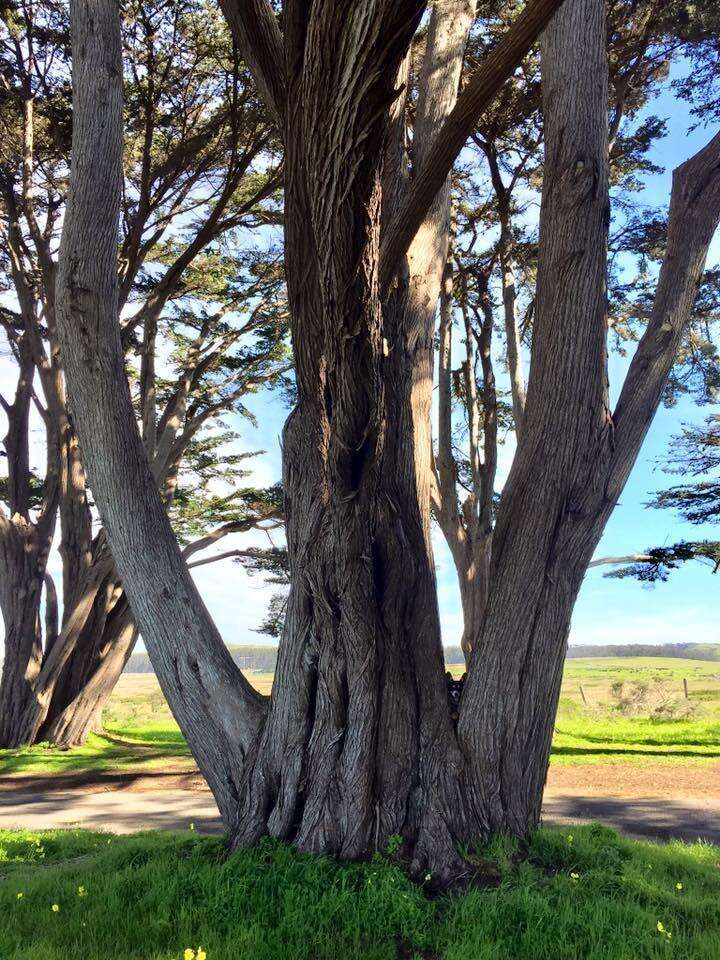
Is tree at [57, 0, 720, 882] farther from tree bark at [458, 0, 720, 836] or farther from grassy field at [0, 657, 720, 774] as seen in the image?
grassy field at [0, 657, 720, 774]

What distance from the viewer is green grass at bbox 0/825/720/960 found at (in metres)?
3.13

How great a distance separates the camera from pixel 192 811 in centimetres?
757

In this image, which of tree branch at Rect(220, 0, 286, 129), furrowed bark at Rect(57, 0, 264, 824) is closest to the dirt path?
furrowed bark at Rect(57, 0, 264, 824)

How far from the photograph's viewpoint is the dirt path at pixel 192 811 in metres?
6.66

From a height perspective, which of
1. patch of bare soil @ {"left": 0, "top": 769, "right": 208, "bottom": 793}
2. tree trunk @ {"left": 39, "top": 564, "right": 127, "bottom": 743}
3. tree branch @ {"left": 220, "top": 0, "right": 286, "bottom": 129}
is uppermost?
tree branch @ {"left": 220, "top": 0, "right": 286, "bottom": 129}

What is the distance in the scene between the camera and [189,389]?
500 inches

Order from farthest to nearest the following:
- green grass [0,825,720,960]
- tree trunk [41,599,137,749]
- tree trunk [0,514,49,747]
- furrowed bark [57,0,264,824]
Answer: tree trunk [41,599,137,749] < tree trunk [0,514,49,747] < furrowed bark [57,0,264,824] < green grass [0,825,720,960]

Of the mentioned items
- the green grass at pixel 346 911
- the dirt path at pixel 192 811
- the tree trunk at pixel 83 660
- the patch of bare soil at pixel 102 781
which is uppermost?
the tree trunk at pixel 83 660

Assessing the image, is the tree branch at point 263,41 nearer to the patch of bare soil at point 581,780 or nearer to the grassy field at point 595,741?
the grassy field at point 595,741

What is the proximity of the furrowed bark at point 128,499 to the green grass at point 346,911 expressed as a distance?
2.27 feet

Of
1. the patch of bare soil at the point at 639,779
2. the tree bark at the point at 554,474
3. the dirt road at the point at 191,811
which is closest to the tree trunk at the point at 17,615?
the dirt road at the point at 191,811

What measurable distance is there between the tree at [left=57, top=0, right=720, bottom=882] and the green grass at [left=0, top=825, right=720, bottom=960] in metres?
0.27

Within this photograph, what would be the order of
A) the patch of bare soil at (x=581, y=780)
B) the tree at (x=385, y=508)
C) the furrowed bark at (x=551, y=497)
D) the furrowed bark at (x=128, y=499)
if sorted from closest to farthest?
the tree at (x=385, y=508) → the furrowed bark at (x=551, y=497) → the furrowed bark at (x=128, y=499) → the patch of bare soil at (x=581, y=780)

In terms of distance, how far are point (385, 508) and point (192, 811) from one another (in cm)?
513
